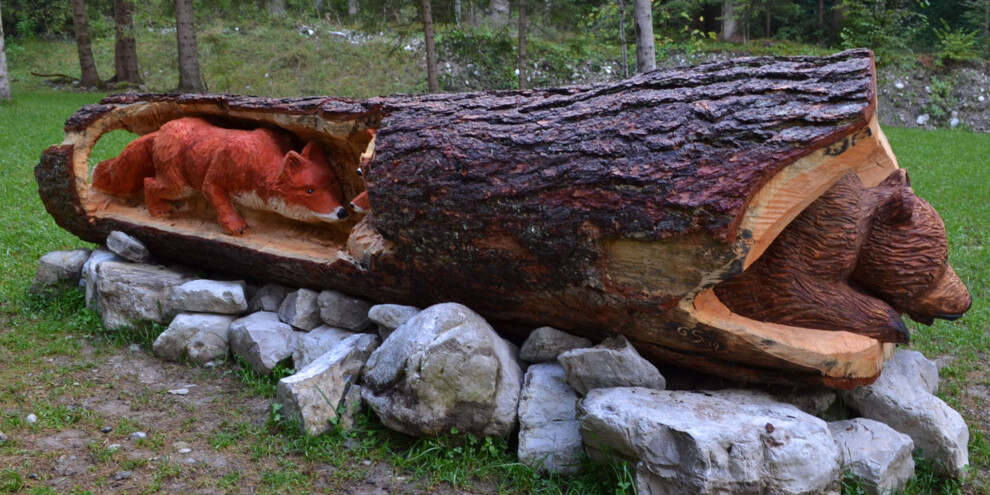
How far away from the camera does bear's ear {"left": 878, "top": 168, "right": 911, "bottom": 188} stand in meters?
3.45

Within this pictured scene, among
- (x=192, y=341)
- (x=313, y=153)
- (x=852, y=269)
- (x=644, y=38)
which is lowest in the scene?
(x=192, y=341)

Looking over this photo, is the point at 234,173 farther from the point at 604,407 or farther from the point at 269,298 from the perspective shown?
the point at 604,407

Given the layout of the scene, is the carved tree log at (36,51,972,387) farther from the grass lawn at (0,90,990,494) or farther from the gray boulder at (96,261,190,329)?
the gray boulder at (96,261,190,329)

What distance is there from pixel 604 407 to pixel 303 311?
2.04m

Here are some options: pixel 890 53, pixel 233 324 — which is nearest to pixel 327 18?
pixel 890 53

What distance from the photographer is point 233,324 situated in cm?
421

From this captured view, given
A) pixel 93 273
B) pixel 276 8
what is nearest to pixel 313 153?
pixel 93 273

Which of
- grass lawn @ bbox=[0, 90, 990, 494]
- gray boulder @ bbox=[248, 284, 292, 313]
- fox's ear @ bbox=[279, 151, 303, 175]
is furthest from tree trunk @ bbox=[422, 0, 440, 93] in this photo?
gray boulder @ bbox=[248, 284, 292, 313]

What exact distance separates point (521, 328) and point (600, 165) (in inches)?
40.8

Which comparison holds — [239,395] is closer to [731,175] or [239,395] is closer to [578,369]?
[578,369]

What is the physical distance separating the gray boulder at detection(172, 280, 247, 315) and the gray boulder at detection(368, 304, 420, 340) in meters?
1.09

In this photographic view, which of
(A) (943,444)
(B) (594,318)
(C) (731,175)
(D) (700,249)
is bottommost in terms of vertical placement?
(A) (943,444)

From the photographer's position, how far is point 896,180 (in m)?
3.49

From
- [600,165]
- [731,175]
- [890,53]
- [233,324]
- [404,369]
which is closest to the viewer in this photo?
[731,175]
